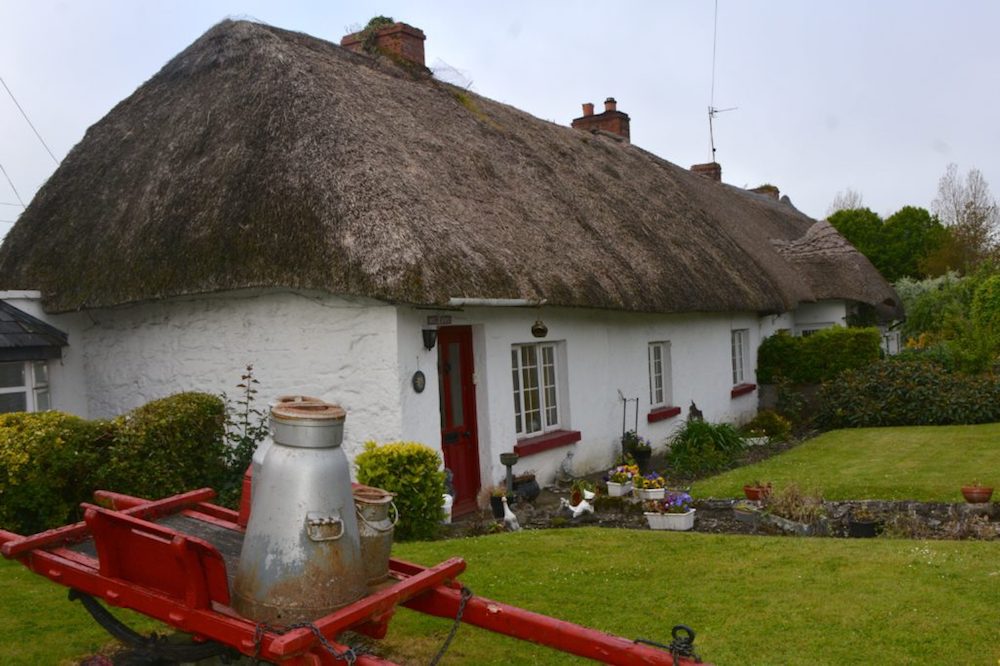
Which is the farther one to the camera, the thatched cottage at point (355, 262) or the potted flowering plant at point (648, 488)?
the potted flowering plant at point (648, 488)

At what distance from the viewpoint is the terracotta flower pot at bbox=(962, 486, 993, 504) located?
27.9ft

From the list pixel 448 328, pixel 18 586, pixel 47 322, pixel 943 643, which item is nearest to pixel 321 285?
pixel 448 328

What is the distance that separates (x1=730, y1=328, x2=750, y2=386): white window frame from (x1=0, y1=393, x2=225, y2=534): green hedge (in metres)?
11.5

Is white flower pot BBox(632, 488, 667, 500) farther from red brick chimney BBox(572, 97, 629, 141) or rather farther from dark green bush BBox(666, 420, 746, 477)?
red brick chimney BBox(572, 97, 629, 141)

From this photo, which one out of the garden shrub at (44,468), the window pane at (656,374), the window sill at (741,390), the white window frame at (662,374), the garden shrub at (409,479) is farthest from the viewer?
the window sill at (741,390)

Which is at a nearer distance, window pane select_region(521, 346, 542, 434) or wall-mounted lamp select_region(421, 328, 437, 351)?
wall-mounted lamp select_region(421, 328, 437, 351)

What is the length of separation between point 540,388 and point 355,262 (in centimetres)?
359

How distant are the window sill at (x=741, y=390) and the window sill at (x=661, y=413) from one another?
112 inches

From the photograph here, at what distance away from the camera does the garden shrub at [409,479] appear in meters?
7.49

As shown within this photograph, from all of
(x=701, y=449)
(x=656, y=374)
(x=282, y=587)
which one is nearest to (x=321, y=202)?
(x=282, y=587)

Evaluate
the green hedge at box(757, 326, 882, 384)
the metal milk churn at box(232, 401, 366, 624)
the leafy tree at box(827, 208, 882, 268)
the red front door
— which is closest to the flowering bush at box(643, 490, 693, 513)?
the red front door

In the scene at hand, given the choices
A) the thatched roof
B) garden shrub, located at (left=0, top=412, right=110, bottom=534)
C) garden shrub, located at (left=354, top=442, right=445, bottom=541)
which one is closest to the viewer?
garden shrub, located at (left=0, top=412, right=110, bottom=534)

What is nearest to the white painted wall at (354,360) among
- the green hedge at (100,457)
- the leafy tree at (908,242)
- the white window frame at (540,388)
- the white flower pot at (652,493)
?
the white window frame at (540,388)

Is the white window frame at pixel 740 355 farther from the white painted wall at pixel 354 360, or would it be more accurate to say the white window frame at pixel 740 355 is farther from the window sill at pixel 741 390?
the white painted wall at pixel 354 360
